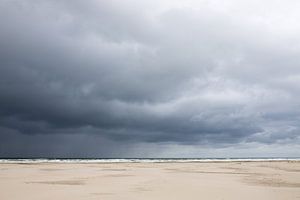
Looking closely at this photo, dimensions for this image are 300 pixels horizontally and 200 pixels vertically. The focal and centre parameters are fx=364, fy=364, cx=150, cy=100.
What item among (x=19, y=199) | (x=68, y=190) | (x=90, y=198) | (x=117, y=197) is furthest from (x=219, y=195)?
(x=19, y=199)

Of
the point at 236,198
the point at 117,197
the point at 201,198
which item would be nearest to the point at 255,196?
the point at 236,198

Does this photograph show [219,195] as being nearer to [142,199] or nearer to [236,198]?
[236,198]

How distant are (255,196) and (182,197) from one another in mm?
3589

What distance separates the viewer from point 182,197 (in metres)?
15.6

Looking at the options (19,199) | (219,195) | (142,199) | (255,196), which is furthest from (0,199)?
(255,196)

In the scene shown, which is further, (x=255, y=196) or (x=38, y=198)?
(x=255, y=196)

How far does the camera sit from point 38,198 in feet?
49.7

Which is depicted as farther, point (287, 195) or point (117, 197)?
point (287, 195)

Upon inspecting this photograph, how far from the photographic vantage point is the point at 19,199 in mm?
14938

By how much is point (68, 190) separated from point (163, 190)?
467 centimetres

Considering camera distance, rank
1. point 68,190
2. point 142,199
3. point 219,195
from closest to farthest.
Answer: point 142,199
point 219,195
point 68,190

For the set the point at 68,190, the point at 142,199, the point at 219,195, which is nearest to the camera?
the point at 142,199

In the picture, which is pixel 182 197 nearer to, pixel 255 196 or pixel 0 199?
pixel 255 196

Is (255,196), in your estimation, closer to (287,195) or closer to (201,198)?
(287,195)
